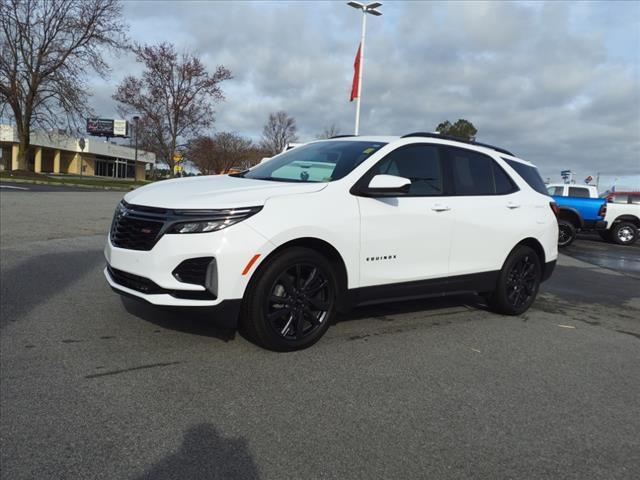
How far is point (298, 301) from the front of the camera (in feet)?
13.1

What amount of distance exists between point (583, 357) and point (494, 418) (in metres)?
1.81

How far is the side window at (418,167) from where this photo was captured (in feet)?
15.4

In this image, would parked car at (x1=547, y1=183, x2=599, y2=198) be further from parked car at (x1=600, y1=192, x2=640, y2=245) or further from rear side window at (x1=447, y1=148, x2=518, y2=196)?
rear side window at (x1=447, y1=148, x2=518, y2=196)

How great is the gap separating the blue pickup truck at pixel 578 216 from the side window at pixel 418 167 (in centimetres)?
1259

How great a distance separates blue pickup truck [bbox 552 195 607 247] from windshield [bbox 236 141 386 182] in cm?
1302

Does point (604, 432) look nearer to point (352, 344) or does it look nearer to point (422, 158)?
point (352, 344)

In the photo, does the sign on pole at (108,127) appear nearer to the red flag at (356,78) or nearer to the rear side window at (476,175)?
the red flag at (356,78)

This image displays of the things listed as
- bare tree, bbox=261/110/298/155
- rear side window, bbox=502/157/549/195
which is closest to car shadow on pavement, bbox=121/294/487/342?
rear side window, bbox=502/157/549/195

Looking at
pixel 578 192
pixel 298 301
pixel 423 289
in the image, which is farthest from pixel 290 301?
pixel 578 192

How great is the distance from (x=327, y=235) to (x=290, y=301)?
0.59m

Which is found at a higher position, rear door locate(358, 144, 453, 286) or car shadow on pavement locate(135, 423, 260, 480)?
rear door locate(358, 144, 453, 286)

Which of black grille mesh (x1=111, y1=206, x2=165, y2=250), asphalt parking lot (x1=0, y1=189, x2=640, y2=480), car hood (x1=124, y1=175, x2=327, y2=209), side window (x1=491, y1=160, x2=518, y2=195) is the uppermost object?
side window (x1=491, y1=160, x2=518, y2=195)

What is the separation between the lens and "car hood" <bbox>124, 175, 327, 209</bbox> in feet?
12.1

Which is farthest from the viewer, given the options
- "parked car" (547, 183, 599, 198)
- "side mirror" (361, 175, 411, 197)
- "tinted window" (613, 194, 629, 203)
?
"tinted window" (613, 194, 629, 203)
